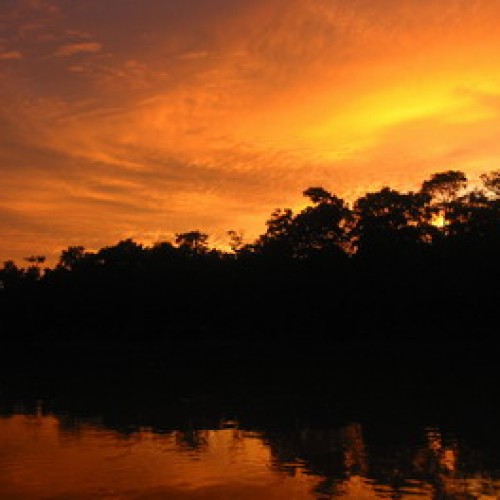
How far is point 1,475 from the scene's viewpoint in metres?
17.3

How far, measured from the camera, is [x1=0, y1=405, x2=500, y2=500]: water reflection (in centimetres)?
1534

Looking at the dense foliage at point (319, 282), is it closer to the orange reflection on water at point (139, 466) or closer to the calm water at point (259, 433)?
the calm water at point (259, 433)

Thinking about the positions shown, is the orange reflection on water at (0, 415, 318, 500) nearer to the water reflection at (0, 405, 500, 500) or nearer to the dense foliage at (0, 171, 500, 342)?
the water reflection at (0, 405, 500, 500)

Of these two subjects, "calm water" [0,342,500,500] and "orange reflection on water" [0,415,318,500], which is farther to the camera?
"calm water" [0,342,500,500]

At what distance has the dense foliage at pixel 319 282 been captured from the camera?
58.2 m

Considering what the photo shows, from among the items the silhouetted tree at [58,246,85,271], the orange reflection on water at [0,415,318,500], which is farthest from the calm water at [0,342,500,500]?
the silhouetted tree at [58,246,85,271]

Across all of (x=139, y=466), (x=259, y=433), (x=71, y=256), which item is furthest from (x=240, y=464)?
(x=71, y=256)

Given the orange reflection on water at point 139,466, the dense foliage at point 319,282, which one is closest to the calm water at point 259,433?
the orange reflection on water at point 139,466

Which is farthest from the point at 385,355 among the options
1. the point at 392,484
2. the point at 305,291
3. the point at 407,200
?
the point at 392,484

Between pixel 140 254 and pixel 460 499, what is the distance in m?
76.9

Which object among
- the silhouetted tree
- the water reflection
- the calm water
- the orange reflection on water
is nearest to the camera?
the water reflection

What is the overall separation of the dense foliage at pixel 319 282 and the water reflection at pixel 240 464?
36805mm

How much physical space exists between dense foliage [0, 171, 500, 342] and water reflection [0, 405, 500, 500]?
121 ft

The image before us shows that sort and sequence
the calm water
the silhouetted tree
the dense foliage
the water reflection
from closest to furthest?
the water reflection → the calm water → the dense foliage → the silhouetted tree
